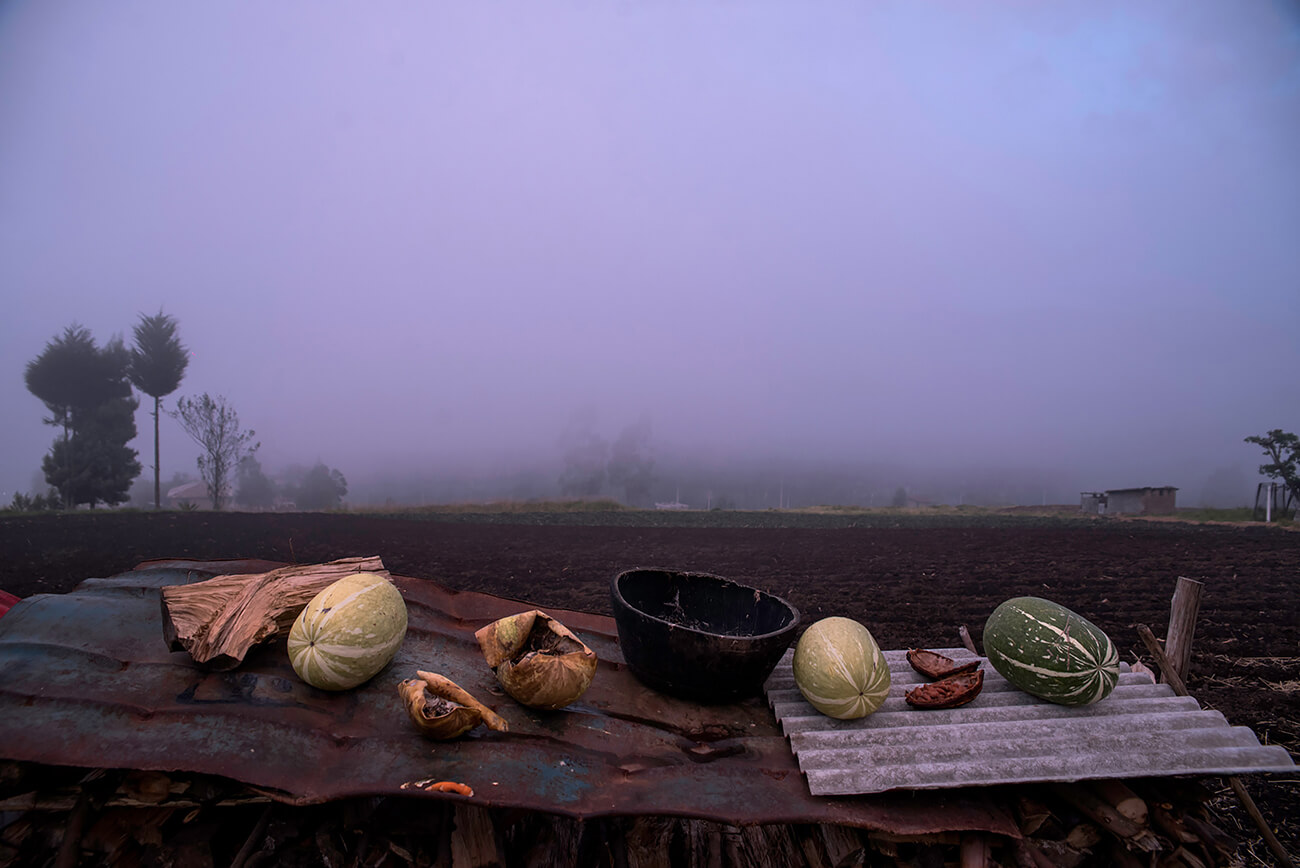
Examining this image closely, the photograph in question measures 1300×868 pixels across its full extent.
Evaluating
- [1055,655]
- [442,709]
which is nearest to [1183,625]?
[1055,655]

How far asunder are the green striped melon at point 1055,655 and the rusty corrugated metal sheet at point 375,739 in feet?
3.24

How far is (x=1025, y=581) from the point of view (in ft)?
46.3

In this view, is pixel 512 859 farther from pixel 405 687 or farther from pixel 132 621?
pixel 132 621

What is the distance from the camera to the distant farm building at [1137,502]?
44.0m

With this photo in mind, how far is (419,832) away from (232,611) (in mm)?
1732

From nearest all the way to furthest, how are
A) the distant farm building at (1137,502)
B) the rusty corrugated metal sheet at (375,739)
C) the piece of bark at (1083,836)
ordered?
the rusty corrugated metal sheet at (375,739) < the piece of bark at (1083,836) < the distant farm building at (1137,502)

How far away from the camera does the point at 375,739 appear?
9.45 ft

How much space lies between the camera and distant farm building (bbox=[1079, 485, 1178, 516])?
44.0m

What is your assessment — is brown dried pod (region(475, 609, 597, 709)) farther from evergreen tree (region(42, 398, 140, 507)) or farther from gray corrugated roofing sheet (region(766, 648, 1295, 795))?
evergreen tree (region(42, 398, 140, 507))

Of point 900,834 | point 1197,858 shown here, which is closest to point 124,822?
point 900,834

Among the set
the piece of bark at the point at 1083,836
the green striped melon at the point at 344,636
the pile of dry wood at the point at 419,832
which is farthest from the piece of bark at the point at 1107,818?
the green striped melon at the point at 344,636

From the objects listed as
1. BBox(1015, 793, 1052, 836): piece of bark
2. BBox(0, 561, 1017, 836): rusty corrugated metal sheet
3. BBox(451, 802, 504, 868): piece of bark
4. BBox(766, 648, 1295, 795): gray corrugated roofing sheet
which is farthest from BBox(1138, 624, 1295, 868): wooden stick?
BBox(451, 802, 504, 868): piece of bark

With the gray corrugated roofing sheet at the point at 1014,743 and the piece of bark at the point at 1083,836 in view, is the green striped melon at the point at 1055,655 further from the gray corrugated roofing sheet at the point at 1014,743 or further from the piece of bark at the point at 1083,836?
the piece of bark at the point at 1083,836

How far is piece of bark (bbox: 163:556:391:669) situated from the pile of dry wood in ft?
2.13
